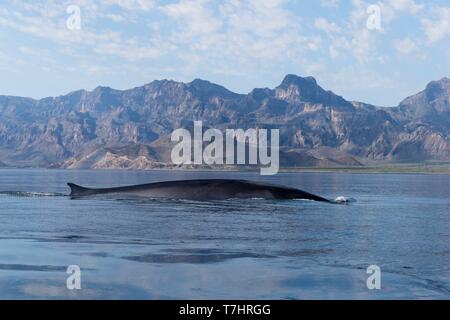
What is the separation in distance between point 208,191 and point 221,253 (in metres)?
41.2

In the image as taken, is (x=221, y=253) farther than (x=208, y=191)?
No

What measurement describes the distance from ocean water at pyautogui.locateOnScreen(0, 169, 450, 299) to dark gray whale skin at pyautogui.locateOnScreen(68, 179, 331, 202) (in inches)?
612

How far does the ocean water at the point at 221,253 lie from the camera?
69.3 feet

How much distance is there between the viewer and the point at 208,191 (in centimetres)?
7081

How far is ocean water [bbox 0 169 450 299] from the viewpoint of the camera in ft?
69.3

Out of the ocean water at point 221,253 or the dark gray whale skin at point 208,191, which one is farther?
the dark gray whale skin at point 208,191

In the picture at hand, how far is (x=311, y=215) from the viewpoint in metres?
50.9

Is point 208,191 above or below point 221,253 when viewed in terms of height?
above

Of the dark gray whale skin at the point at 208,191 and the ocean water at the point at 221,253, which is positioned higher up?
the dark gray whale skin at the point at 208,191

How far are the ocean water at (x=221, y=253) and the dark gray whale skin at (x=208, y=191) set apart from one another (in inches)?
612

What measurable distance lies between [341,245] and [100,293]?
16.7 metres
